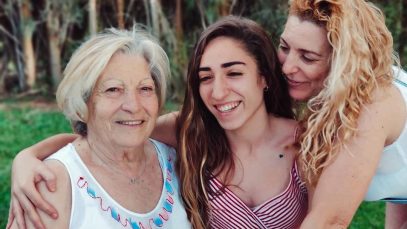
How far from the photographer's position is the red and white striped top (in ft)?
8.97

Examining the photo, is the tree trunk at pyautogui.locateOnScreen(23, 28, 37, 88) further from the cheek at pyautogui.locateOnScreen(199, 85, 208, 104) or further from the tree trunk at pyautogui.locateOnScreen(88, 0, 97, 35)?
the cheek at pyautogui.locateOnScreen(199, 85, 208, 104)

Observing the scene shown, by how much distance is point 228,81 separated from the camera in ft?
8.63

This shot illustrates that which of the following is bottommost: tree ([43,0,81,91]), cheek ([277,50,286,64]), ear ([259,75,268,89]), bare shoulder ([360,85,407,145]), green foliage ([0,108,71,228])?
green foliage ([0,108,71,228])

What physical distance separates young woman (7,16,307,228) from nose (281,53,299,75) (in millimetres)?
176

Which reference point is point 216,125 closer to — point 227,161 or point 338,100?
point 227,161

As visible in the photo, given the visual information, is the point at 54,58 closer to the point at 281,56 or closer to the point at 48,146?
the point at 48,146

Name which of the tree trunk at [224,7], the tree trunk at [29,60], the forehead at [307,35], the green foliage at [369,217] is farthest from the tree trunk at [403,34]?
the forehead at [307,35]

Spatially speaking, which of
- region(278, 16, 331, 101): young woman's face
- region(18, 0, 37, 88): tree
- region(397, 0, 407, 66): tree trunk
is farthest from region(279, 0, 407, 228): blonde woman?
region(18, 0, 37, 88): tree

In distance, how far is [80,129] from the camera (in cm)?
265

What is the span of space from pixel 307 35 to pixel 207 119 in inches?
26.5

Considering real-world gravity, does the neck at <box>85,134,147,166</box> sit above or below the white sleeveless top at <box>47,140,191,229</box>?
above

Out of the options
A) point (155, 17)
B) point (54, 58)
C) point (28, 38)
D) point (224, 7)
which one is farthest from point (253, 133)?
point (28, 38)

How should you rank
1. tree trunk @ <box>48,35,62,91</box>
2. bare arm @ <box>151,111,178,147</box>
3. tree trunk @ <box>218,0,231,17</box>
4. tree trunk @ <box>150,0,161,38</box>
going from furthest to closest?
tree trunk @ <box>48,35,62,91</box> < tree trunk @ <box>150,0,161,38</box> < tree trunk @ <box>218,0,231,17</box> < bare arm @ <box>151,111,178,147</box>

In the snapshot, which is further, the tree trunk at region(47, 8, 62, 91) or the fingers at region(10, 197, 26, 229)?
the tree trunk at region(47, 8, 62, 91)
